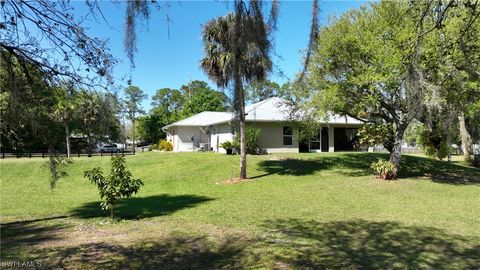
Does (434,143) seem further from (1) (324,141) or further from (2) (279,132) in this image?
(2) (279,132)

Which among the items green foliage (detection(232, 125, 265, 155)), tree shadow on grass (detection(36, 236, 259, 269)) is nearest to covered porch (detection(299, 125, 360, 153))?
green foliage (detection(232, 125, 265, 155))

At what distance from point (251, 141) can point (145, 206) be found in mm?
13214

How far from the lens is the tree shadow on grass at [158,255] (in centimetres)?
625

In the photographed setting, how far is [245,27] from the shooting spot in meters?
3.74

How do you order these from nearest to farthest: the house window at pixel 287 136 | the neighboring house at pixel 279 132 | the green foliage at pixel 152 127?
the neighboring house at pixel 279 132, the house window at pixel 287 136, the green foliage at pixel 152 127

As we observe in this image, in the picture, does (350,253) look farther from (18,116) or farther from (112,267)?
(18,116)

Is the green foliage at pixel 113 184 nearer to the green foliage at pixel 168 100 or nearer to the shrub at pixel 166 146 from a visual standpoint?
the shrub at pixel 166 146

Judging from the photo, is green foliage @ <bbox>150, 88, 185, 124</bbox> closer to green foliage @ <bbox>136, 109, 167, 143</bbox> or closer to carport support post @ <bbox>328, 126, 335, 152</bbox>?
green foliage @ <bbox>136, 109, 167, 143</bbox>

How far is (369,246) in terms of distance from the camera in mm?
7379

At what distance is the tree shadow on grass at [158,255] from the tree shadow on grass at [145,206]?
4.01 meters

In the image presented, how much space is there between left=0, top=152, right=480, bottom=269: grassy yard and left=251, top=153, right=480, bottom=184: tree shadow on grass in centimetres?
15

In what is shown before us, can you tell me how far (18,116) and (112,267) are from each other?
8.69 ft

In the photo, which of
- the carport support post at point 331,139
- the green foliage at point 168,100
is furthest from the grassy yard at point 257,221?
the green foliage at point 168,100

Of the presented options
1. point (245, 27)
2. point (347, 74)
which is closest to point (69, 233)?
point (245, 27)
